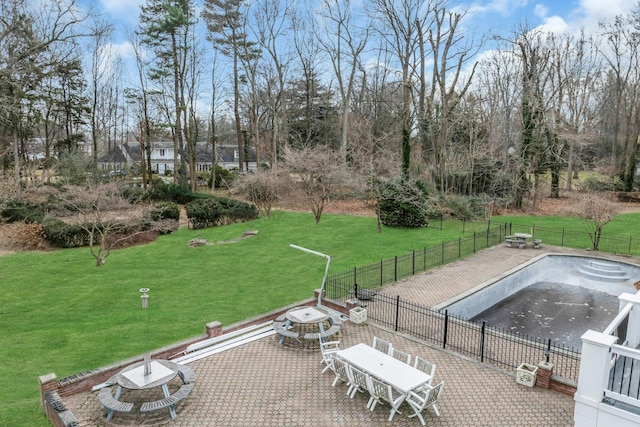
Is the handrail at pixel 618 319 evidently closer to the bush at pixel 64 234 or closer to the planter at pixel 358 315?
the planter at pixel 358 315

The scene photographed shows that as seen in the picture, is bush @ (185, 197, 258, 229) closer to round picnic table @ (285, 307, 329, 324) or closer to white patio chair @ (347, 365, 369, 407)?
round picnic table @ (285, 307, 329, 324)

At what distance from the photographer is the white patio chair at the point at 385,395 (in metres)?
8.15

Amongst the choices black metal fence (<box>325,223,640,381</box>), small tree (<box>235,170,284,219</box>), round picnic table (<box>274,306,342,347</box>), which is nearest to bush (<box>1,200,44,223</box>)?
small tree (<box>235,170,284,219</box>)

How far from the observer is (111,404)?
8070mm

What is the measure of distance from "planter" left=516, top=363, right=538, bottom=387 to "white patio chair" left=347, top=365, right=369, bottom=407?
139 inches

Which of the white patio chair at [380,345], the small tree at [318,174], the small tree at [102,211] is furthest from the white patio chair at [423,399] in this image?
the small tree at [318,174]

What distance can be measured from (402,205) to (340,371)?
18.9m

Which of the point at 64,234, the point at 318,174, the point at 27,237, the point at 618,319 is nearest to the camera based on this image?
the point at 618,319

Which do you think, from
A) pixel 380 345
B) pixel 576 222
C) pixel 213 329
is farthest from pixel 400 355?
pixel 576 222

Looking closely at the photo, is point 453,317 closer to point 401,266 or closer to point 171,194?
point 401,266

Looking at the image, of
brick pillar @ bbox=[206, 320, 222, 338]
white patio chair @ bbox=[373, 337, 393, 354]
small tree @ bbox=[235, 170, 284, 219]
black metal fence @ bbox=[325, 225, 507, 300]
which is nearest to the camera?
white patio chair @ bbox=[373, 337, 393, 354]

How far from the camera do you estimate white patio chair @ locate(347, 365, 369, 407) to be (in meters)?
8.70

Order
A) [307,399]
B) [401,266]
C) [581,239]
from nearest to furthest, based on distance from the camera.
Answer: [307,399] → [401,266] → [581,239]

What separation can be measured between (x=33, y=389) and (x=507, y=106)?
37.7 m
